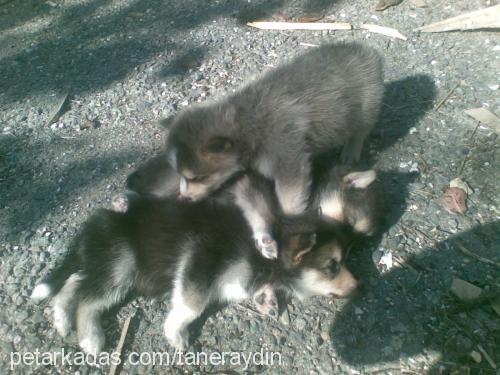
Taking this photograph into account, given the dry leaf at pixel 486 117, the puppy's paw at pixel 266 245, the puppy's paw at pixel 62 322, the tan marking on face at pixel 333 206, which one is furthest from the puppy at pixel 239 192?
the dry leaf at pixel 486 117

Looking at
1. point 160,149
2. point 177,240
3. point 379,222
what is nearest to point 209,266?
point 177,240

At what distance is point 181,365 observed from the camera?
327 cm

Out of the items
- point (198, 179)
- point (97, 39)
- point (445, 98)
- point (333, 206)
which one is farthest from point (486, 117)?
point (97, 39)

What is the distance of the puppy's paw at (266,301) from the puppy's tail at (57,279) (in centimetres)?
150

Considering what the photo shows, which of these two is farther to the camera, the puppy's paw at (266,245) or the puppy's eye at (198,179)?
the puppy's eye at (198,179)

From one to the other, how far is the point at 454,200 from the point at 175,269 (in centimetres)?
263

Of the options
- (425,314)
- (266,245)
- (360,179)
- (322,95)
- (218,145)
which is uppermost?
(322,95)

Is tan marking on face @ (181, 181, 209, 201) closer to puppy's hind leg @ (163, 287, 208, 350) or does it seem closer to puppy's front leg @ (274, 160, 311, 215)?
puppy's front leg @ (274, 160, 311, 215)

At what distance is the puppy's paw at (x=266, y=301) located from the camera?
3.51 m

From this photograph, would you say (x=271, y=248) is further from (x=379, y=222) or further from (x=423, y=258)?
(x=423, y=258)

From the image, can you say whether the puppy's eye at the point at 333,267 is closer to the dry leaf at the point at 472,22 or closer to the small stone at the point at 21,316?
the small stone at the point at 21,316

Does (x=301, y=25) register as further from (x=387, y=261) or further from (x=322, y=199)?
(x=387, y=261)

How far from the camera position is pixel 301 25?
19.9 feet

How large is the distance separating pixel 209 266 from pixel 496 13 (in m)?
4.76
